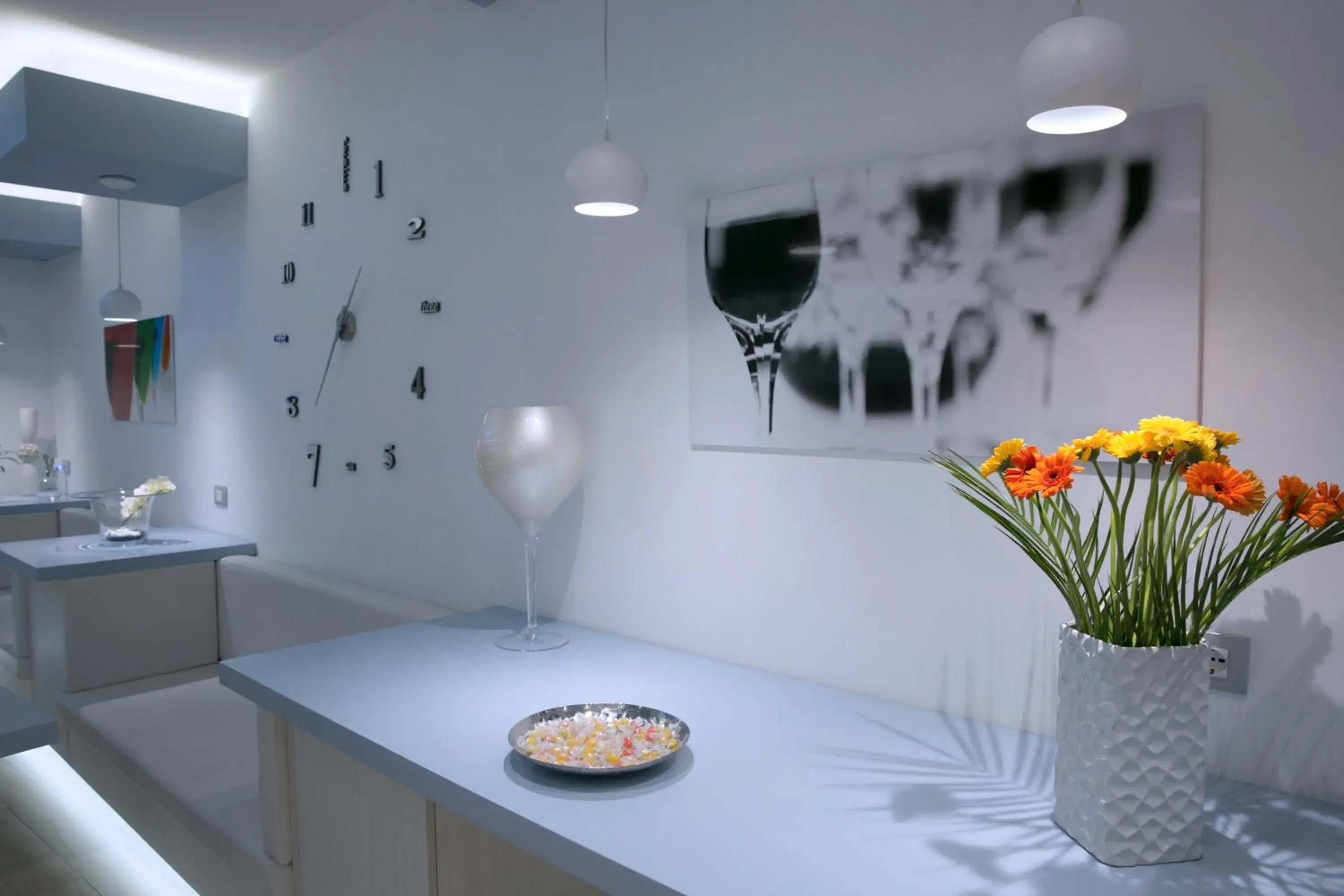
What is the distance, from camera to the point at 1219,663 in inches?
48.8

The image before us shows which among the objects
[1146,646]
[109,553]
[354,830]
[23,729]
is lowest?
[354,830]

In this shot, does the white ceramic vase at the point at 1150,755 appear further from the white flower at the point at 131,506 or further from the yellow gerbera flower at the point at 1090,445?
the white flower at the point at 131,506

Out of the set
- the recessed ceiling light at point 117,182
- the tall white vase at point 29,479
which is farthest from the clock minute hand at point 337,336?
the tall white vase at point 29,479

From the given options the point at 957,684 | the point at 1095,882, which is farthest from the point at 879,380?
the point at 1095,882

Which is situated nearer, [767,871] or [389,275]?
[767,871]

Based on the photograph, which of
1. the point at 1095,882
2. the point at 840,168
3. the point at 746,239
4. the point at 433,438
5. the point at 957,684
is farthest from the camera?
the point at 433,438

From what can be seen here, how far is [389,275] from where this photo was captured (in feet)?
8.95

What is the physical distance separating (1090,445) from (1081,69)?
1.43 feet

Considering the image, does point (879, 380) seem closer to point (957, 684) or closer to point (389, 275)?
point (957, 684)

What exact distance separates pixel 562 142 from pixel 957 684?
1530mm

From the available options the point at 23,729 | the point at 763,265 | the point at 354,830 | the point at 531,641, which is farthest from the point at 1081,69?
the point at 23,729

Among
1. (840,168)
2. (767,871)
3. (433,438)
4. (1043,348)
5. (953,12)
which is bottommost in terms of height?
(767,871)

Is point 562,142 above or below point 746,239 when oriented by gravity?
above

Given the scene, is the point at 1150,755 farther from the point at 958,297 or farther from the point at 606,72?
the point at 606,72
